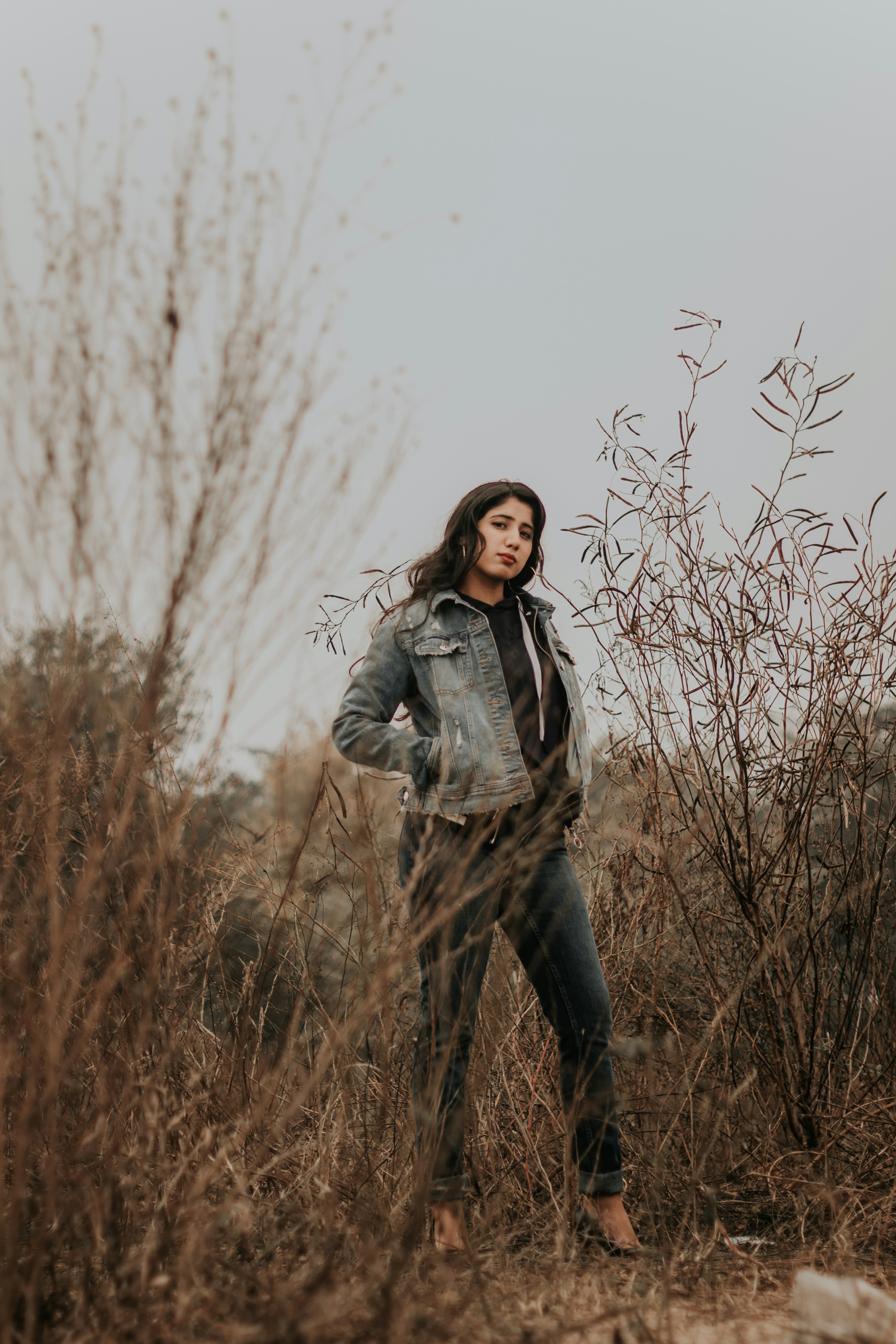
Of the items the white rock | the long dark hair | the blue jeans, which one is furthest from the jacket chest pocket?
the white rock

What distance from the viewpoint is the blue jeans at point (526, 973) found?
2.08 meters

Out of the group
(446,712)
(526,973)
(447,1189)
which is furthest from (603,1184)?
(446,712)

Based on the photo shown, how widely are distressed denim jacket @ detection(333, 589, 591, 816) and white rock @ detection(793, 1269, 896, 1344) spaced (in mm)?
1058

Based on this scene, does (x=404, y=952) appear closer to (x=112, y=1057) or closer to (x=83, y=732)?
(x=112, y=1057)

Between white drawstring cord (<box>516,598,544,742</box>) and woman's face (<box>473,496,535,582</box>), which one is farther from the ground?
woman's face (<box>473,496,535,582</box>)

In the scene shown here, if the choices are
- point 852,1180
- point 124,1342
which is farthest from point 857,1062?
point 124,1342

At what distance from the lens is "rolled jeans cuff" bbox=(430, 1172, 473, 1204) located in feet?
6.79

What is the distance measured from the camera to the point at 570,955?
2.29m

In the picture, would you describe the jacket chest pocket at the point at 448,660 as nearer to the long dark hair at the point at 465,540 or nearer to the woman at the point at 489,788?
the woman at the point at 489,788

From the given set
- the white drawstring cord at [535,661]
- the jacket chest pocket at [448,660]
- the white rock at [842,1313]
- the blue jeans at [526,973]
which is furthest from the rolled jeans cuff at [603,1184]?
the jacket chest pocket at [448,660]

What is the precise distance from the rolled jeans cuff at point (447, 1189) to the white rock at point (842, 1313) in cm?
75

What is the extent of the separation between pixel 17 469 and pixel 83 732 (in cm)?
61

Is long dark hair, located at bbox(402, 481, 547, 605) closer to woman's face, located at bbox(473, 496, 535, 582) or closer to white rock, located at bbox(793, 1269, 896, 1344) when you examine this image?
woman's face, located at bbox(473, 496, 535, 582)

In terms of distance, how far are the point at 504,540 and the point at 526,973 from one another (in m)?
1.04
